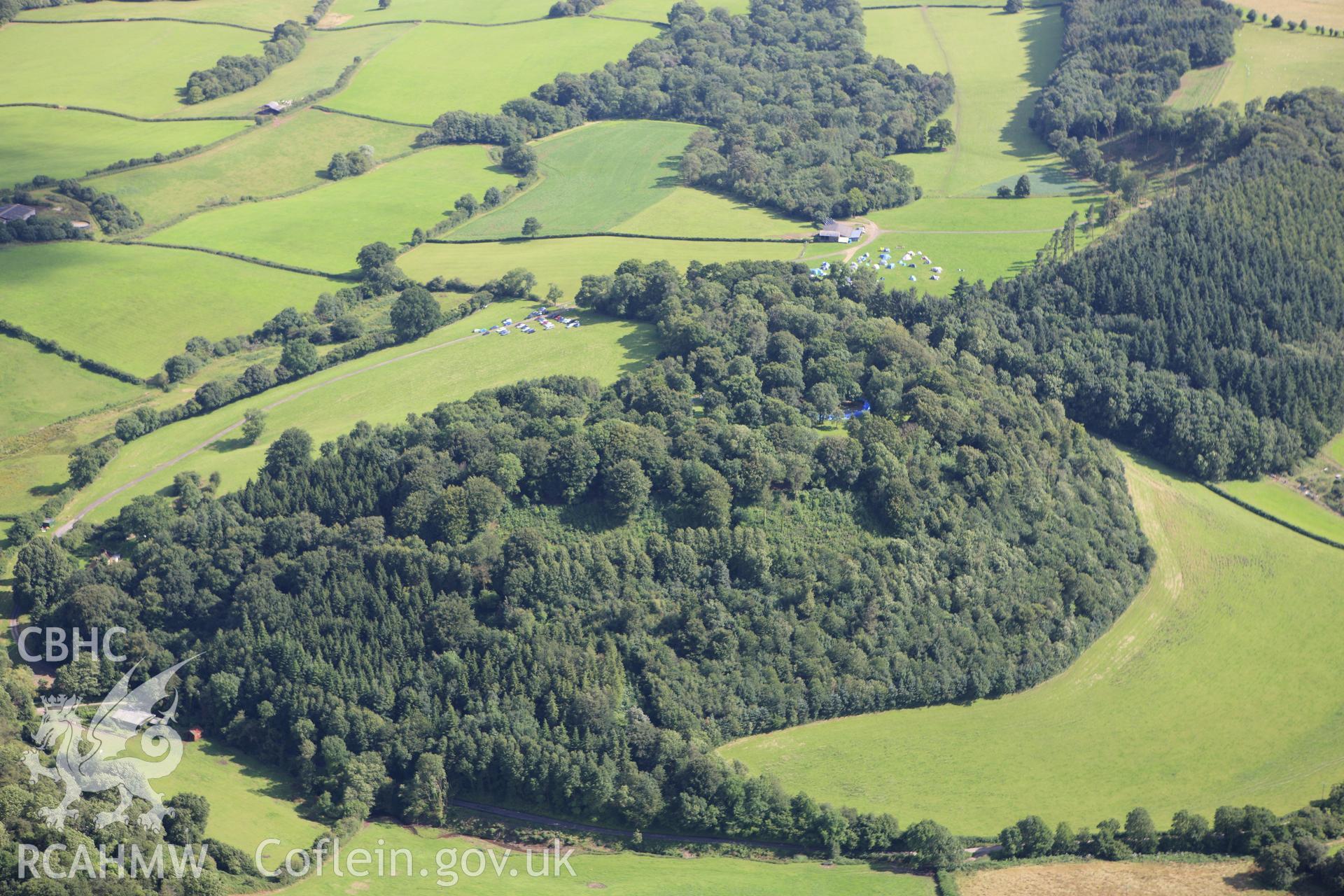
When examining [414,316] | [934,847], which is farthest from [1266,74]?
[934,847]

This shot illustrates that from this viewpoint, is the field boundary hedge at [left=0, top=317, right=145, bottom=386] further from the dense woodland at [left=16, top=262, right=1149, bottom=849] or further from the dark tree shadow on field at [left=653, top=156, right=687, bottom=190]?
the dark tree shadow on field at [left=653, top=156, right=687, bottom=190]

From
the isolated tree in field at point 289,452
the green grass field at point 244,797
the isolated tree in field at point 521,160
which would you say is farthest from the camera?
the isolated tree in field at point 521,160

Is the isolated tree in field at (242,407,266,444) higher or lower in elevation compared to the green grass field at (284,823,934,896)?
higher

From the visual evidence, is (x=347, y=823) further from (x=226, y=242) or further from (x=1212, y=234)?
(x=1212, y=234)

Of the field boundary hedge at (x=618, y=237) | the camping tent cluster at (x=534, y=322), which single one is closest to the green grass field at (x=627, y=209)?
the field boundary hedge at (x=618, y=237)

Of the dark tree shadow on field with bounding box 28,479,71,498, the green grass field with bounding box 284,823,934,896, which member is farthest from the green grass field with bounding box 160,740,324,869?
the dark tree shadow on field with bounding box 28,479,71,498

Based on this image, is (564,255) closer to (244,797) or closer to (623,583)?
(623,583)

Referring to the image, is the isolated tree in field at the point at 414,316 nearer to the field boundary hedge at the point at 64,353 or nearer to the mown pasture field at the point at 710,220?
the field boundary hedge at the point at 64,353

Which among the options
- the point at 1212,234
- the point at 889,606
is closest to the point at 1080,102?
the point at 1212,234
